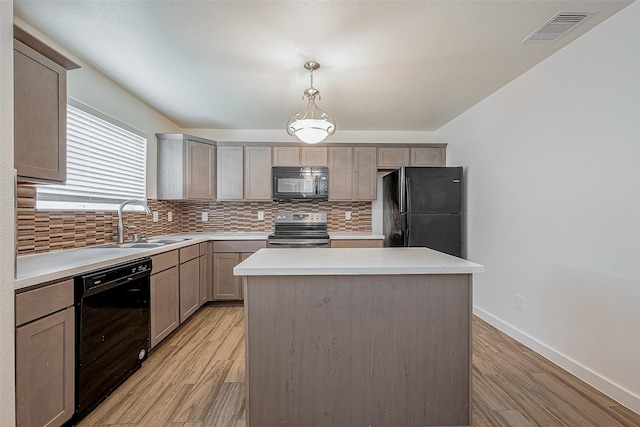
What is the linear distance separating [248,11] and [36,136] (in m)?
1.34

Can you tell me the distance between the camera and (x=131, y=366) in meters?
2.16

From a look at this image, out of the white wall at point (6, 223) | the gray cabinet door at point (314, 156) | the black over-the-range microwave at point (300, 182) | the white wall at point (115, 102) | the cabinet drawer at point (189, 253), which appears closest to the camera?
the white wall at point (6, 223)

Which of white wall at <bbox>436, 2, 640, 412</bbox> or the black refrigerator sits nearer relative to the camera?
white wall at <bbox>436, 2, 640, 412</bbox>

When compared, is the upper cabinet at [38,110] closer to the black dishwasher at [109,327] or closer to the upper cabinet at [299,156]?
the black dishwasher at [109,327]

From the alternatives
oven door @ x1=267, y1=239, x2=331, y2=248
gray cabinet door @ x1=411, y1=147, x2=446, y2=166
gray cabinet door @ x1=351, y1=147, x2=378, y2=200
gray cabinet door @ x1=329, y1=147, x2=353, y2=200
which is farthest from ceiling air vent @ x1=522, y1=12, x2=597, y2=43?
oven door @ x1=267, y1=239, x2=331, y2=248

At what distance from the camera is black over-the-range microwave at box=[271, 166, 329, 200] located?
4.08m

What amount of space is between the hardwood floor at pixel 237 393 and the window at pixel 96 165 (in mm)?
1397

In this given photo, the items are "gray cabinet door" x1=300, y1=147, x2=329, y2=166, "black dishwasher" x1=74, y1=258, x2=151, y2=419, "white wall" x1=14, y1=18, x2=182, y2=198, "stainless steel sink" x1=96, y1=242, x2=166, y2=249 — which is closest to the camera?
"black dishwasher" x1=74, y1=258, x2=151, y2=419

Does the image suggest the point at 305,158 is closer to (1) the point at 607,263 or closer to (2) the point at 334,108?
(2) the point at 334,108

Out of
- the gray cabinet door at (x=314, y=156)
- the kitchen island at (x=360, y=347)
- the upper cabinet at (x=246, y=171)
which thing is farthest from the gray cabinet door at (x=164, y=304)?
the gray cabinet door at (x=314, y=156)

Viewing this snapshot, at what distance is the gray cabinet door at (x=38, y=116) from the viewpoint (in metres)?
1.51

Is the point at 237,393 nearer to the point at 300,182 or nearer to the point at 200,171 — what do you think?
the point at 300,182

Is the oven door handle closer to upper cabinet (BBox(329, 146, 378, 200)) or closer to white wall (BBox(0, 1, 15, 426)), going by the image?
upper cabinet (BBox(329, 146, 378, 200))

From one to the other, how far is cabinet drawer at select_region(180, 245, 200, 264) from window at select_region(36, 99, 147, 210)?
75 centimetres
